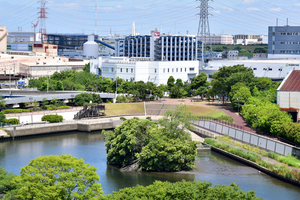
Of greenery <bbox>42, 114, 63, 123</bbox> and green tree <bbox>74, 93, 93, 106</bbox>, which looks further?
green tree <bbox>74, 93, 93, 106</bbox>

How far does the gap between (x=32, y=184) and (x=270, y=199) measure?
15.5 m

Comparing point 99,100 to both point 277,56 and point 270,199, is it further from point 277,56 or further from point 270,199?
point 277,56

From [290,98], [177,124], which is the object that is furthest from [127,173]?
[290,98]

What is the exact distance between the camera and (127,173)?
35.3 metres

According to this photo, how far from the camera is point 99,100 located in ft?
207

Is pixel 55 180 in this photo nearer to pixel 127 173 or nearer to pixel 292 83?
pixel 127 173

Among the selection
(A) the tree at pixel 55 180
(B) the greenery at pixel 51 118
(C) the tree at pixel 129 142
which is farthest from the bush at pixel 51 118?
(A) the tree at pixel 55 180

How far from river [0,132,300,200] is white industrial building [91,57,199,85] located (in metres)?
31.6

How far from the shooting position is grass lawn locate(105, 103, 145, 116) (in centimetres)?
6088

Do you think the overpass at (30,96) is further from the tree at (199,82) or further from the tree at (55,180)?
the tree at (55,180)

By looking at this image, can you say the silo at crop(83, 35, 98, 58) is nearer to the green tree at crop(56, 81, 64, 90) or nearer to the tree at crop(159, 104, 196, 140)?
the green tree at crop(56, 81, 64, 90)

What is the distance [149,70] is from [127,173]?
46278 millimetres

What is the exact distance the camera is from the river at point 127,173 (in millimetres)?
31614

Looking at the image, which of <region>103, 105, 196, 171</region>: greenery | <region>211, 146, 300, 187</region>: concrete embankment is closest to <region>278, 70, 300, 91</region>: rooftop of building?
<region>211, 146, 300, 187</region>: concrete embankment
